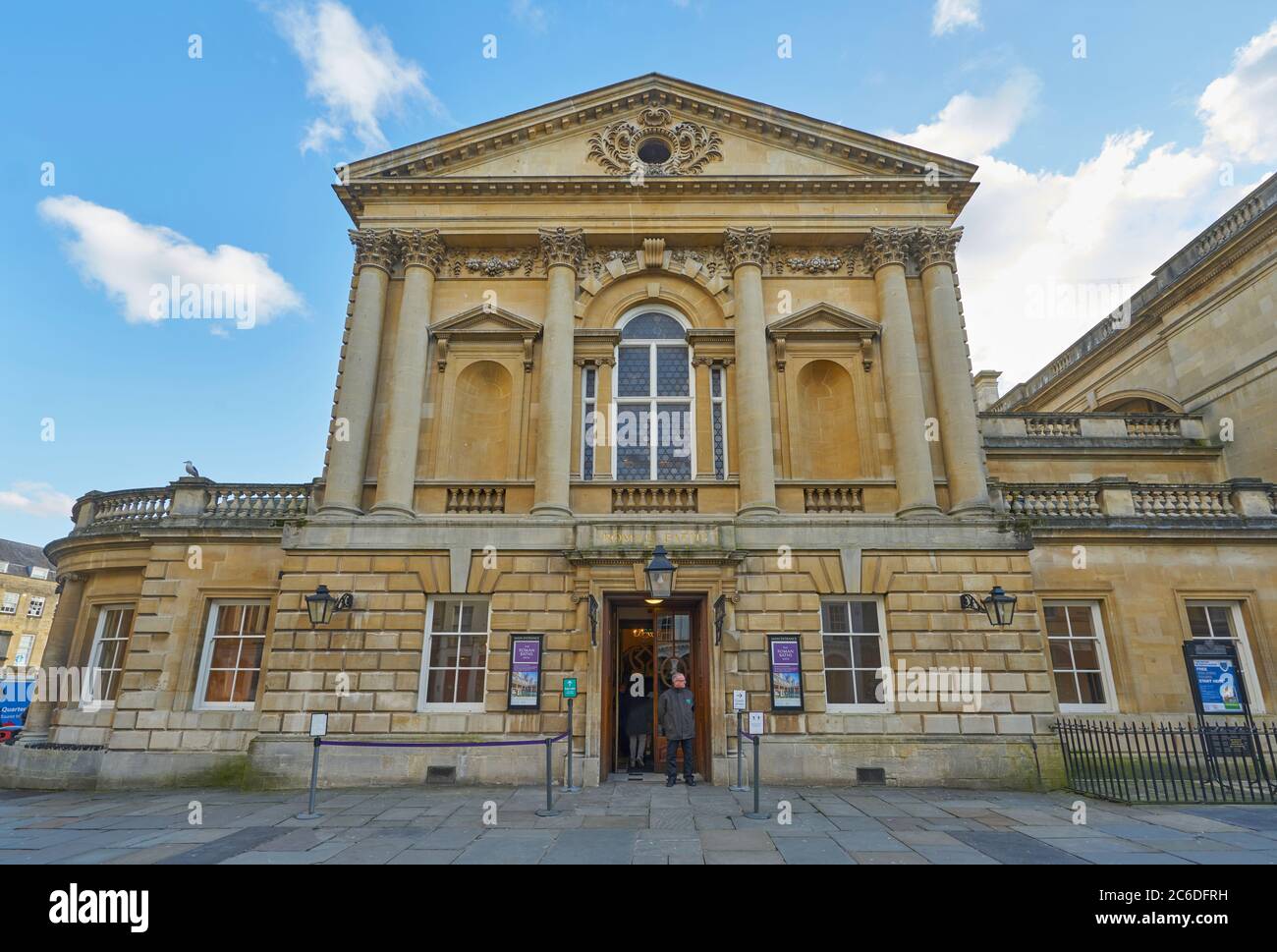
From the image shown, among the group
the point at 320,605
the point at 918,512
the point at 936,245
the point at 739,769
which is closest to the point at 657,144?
the point at 936,245

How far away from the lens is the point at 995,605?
12.3m

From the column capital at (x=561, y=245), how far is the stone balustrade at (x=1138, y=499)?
1091 centimetres

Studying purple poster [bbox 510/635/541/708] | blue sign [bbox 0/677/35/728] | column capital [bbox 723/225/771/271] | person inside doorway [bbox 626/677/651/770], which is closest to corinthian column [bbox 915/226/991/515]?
column capital [bbox 723/225/771/271]

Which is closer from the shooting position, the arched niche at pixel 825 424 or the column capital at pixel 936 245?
the arched niche at pixel 825 424

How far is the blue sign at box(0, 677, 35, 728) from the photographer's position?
26.1 m

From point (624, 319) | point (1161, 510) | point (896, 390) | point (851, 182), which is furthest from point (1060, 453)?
point (624, 319)

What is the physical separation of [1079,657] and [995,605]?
10.9ft

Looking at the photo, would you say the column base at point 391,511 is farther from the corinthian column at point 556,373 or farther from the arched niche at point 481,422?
the corinthian column at point 556,373

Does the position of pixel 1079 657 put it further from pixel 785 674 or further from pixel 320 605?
pixel 320 605

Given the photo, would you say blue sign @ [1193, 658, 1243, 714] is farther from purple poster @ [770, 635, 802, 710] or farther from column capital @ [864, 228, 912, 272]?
column capital @ [864, 228, 912, 272]

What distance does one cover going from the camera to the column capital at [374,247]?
15.4m

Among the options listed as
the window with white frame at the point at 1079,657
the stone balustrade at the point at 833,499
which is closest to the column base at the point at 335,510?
the stone balustrade at the point at 833,499

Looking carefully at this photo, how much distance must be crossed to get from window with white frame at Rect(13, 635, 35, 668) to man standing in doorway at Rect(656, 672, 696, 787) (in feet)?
170

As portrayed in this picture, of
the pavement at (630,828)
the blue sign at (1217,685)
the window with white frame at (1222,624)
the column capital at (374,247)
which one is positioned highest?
the column capital at (374,247)
